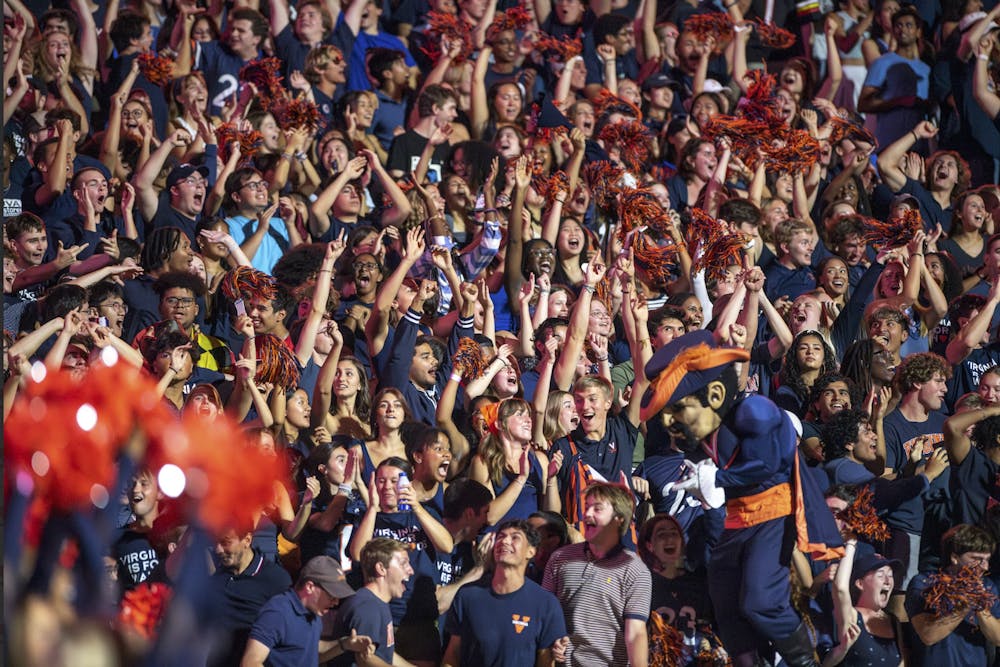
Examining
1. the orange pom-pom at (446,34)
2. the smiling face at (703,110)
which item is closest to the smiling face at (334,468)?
the orange pom-pom at (446,34)

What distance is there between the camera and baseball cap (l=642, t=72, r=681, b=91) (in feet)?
36.1

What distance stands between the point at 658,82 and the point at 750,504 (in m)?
4.70

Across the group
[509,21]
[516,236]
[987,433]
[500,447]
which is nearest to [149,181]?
[516,236]

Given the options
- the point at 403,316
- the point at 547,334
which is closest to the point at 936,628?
the point at 547,334

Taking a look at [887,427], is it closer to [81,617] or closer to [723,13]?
[723,13]

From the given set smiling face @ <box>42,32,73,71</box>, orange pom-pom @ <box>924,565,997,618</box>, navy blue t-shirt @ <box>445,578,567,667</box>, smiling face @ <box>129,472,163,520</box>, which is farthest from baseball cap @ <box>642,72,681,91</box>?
smiling face @ <box>129,472,163,520</box>

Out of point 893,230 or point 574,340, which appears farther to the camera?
point 893,230

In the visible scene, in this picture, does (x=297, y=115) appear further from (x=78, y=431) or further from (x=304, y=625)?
(x=78, y=431)

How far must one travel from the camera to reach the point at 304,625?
645 cm

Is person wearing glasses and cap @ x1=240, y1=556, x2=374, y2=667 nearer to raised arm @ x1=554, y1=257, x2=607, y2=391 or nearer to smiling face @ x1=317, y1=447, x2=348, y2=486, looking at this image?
smiling face @ x1=317, y1=447, x2=348, y2=486

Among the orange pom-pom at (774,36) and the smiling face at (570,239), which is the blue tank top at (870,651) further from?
the orange pom-pom at (774,36)

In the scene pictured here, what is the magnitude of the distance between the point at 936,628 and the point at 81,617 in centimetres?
536

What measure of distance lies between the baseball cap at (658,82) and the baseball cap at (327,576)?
5350 mm

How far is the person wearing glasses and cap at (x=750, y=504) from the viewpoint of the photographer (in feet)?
22.7
